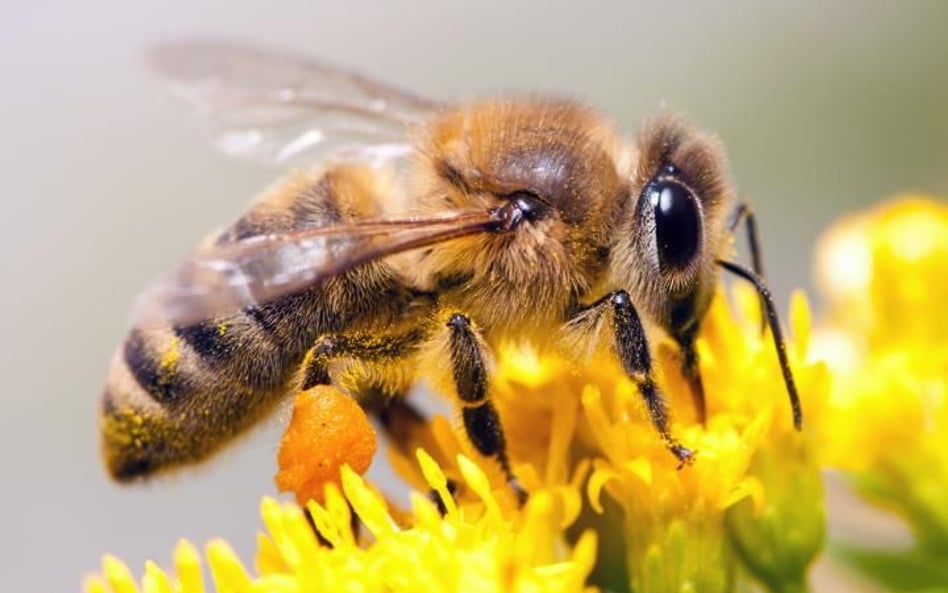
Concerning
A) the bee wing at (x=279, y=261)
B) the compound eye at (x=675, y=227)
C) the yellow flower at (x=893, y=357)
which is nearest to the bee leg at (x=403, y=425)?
the bee wing at (x=279, y=261)

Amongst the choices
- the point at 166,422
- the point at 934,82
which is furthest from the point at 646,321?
the point at 934,82

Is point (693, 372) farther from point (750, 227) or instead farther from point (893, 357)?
point (893, 357)

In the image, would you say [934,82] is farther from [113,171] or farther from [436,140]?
[436,140]

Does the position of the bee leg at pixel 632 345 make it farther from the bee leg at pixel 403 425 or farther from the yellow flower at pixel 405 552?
the bee leg at pixel 403 425

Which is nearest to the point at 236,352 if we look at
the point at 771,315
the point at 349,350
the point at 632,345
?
the point at 349,350

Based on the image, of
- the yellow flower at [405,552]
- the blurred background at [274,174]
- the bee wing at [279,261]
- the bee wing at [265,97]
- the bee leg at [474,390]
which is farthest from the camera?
the blurred background at [274,174]

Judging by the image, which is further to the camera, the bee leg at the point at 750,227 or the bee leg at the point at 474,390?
the bee leg at the point at 750,227
